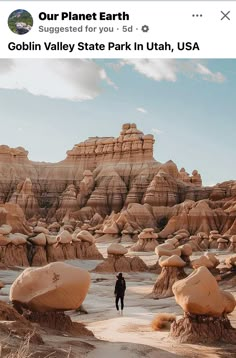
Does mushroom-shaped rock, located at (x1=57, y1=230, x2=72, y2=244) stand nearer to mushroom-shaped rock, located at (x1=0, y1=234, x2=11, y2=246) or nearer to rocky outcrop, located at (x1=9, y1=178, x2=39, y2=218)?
mushroom-shaped rock, located at (x1=0, y1=234, x2=11, y2=246)

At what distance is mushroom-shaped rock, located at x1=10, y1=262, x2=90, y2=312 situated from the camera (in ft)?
28.5

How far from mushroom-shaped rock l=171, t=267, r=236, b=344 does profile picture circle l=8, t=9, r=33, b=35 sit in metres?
5.66

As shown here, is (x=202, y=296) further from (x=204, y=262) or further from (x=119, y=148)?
(x=119, y=148)

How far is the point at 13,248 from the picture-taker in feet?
84.3

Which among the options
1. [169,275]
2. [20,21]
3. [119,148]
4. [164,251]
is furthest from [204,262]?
[119,148]

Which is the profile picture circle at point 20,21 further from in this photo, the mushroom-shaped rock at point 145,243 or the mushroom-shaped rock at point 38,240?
the mushroom-shaped rock at point 145,243

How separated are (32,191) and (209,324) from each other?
202ft

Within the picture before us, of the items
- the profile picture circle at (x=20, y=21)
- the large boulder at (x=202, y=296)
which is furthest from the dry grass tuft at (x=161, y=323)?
the profile picture circle at (x=20, y=21)

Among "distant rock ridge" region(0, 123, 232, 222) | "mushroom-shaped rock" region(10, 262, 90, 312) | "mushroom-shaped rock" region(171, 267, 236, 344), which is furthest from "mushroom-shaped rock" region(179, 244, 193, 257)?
"distant rock ridge" region(0, 123, 232, 222)

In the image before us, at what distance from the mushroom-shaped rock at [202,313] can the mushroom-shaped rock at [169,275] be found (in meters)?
7.82

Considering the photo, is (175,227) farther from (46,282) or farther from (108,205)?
(46,282)

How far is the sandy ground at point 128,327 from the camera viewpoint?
728cm

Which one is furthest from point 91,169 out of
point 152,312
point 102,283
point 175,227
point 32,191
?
point 152,312

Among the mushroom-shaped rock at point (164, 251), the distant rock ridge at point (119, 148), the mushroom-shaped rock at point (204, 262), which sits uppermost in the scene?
the distant rock ridge at point (119, 148)
